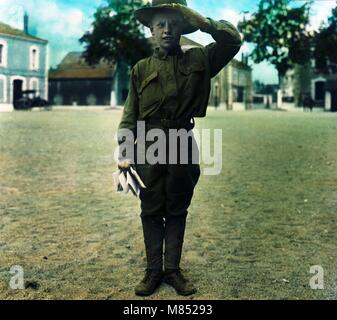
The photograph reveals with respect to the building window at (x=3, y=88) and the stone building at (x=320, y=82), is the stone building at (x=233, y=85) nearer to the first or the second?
the stone building at (x=320, y=82)

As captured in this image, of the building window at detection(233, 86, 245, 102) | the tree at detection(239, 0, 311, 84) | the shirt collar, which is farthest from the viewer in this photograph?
the building window at detection(233, 86, 245, 102)

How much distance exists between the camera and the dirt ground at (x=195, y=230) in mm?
3131

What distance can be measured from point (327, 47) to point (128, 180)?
2.84 metres

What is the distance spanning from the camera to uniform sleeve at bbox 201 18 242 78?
273 cm

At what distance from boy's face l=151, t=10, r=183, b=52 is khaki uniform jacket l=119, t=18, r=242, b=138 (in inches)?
2.8

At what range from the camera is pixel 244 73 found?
3.95m

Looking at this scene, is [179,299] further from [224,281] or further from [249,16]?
[249,16]

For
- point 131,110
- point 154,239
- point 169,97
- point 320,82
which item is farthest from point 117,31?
point 320,82

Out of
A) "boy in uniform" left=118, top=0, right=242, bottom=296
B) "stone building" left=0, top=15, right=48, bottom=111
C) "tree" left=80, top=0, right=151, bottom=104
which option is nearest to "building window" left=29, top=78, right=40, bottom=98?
"stone building" left=0, top=15, right=48, bottom=111

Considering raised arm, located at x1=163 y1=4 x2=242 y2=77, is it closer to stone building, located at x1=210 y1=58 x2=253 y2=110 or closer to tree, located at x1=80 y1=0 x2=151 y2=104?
tree, located at x1=80 y1=0 x2=151 y2=104

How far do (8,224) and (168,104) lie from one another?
237 centimetres

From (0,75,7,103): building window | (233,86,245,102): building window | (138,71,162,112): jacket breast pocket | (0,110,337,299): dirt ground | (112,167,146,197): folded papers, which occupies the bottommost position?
(0,110,337,299): dirt ground
